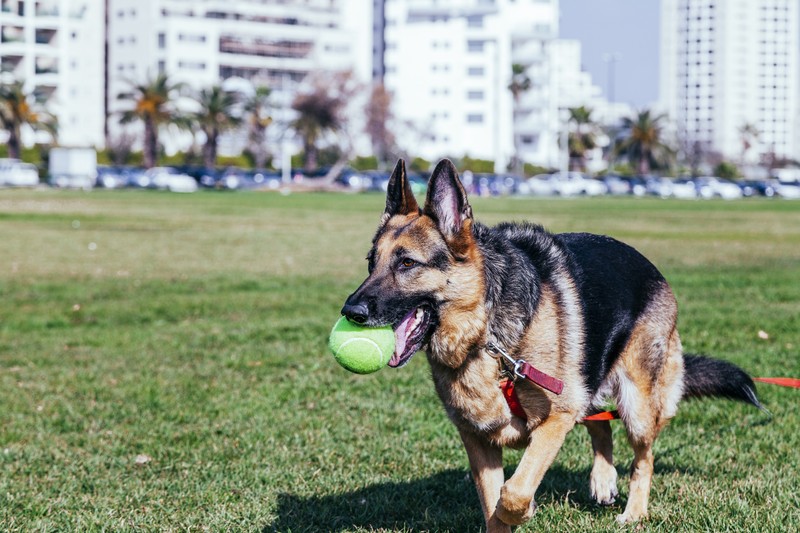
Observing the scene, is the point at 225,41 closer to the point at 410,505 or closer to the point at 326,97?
the point at 326,97

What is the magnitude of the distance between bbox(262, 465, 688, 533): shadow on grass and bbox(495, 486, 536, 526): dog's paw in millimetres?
779

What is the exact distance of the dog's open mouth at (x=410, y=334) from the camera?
15.4 ft

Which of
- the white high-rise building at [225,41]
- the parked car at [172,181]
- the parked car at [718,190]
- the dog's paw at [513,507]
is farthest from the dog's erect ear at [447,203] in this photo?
the white high-rise building at [225,41]

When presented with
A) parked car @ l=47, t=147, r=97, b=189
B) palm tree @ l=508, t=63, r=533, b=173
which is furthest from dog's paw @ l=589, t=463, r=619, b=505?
palm tree @ l=508, t=63, r=533, b=173

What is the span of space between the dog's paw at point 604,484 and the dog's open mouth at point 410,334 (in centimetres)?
177

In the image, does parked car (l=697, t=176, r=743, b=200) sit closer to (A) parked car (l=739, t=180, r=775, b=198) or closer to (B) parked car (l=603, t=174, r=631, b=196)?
(A) parked car (l=739, t=180, r=775, b=198)

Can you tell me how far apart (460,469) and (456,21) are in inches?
5444

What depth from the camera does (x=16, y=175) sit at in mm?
79500

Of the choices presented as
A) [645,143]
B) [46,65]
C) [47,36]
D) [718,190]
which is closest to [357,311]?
[718,190]

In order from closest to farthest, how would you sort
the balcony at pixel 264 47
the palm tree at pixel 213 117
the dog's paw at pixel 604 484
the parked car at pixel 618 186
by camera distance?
the dog's paw at pixel 604 484 < the parked car at pixel 618 186 < the palm tree at pixel 213 117 < the balcony at pixel 264 47

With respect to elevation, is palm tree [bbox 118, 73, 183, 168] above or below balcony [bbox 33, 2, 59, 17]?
below

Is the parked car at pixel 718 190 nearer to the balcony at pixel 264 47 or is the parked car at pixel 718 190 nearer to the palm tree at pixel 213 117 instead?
the palm tree at pixel 213 117

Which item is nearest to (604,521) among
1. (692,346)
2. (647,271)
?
(647,271)

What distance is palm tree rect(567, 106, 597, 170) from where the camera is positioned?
5037 inches
